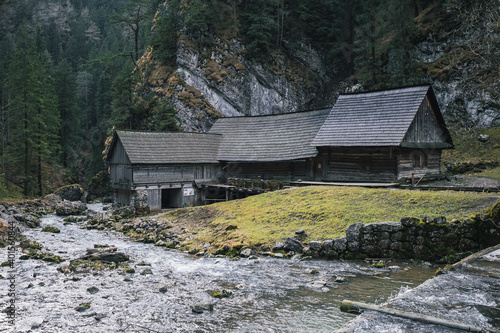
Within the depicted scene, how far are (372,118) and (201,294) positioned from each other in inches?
871

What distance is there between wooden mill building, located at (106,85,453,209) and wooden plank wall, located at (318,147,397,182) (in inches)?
3.0

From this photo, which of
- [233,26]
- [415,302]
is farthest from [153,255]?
[233,26]

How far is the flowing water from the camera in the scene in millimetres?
10367

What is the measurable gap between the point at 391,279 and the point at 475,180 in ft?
65.6

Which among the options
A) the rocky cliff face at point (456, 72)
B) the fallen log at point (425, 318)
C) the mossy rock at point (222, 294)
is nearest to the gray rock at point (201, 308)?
the mossy rock at point (222, 294)

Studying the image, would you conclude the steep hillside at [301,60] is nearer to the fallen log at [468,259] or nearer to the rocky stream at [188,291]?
the fallen log at [468,259]

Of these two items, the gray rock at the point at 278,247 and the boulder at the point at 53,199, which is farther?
the boulder at the point at 53,199

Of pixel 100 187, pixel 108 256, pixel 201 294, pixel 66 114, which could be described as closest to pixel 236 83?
pixel 100 187

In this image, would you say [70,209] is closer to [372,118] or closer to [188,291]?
[188,291]

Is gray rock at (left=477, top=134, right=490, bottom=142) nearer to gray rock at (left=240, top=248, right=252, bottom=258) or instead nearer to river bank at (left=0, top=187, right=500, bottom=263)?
river bank at (left=0, top=187, right=500, bottom=263)

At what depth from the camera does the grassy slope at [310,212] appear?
17.1 metres

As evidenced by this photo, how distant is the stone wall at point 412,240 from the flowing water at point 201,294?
89cm

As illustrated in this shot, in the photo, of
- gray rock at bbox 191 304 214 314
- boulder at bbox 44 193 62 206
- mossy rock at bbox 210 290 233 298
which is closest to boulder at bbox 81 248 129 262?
mossy rock at bbox 210 290 233 298

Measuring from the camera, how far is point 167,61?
55.7 meters
